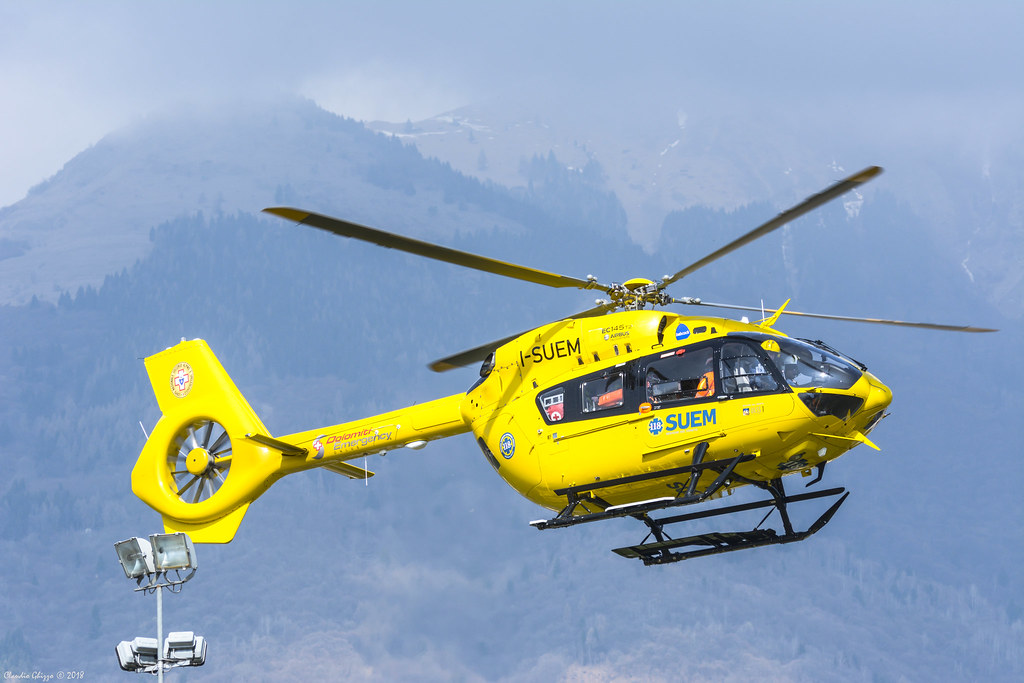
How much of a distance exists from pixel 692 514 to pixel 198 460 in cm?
1192

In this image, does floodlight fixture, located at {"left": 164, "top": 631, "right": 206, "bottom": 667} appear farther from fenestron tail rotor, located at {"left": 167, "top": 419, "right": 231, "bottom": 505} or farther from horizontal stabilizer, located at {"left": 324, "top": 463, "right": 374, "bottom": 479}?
horizontal stabilizer, located at {"left": 324, "top": 463, "right": 374, "bottom": 479}

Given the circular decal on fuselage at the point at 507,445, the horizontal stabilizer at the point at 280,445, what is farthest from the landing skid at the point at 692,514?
the horizontal stabilizer at the point at 280,445

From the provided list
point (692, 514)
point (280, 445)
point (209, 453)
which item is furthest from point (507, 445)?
point (209, 453)

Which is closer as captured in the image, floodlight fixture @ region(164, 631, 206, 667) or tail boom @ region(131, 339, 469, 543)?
floodlight fixture @ region(164, 631, 206, 667)

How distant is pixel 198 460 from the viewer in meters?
30.2

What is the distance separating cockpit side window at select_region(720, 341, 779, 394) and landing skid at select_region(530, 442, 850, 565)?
3.87ft


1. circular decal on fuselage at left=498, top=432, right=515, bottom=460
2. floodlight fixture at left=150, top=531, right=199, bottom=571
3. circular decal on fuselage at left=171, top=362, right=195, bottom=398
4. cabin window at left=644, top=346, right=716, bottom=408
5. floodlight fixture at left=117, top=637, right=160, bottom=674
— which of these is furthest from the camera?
circular decal on fuselage at left=171, top=362, right=195, bottom=398

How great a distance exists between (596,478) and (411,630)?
181309 mm

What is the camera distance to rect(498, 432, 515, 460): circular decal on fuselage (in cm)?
2545

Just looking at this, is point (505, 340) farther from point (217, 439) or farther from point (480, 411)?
point (217, 439)

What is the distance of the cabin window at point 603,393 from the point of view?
23859 millimetres

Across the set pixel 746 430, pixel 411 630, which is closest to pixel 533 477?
pixel 746 430

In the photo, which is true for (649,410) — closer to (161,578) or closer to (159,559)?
(159,559)

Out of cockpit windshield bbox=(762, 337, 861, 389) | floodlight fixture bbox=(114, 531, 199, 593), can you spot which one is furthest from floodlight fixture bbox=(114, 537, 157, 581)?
cockpit windshield bbox=(762, 337, 861, 389)
